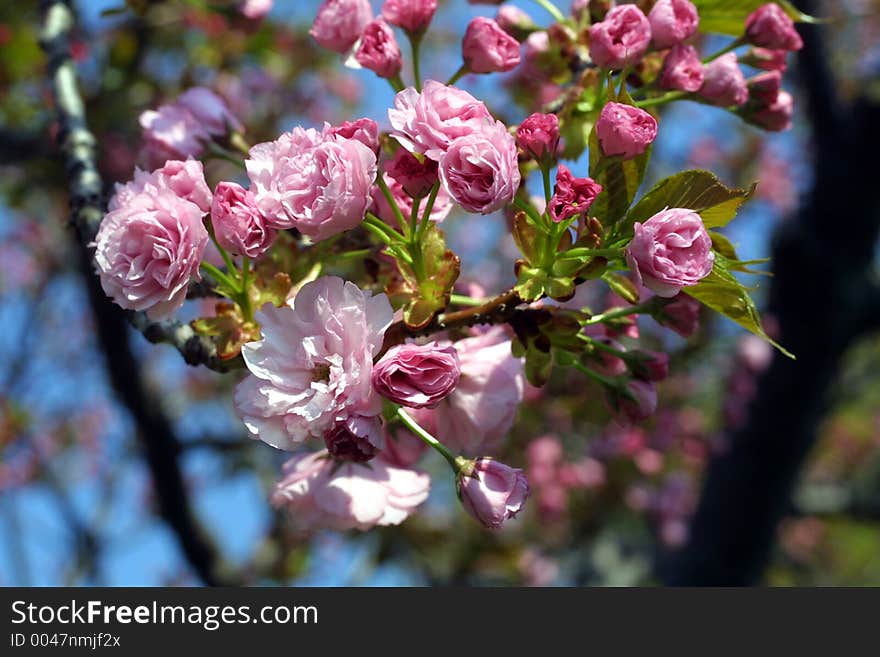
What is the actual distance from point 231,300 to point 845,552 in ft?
32.3

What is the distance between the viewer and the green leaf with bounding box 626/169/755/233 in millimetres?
915

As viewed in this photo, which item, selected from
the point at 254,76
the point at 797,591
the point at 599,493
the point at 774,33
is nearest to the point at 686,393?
the point at 599,493

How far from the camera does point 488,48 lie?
1200 millimetres

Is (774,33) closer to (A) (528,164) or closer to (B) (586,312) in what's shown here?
(A) (528,164)

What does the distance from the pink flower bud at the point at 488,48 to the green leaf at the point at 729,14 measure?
339 mm

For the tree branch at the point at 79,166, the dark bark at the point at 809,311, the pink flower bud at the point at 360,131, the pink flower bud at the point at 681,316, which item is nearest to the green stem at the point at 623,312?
the pink flower bud at the point at 681,316

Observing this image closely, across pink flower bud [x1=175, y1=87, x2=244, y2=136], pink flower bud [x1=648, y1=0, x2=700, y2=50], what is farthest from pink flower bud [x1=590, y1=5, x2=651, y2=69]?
pink flower bud [x1=175, y1=87, x2=244, y2=136]

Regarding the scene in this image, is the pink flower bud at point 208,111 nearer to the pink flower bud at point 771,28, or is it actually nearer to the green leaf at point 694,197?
the green leaf at point 694,197

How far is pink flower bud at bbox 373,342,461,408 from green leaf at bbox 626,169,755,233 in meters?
0.28

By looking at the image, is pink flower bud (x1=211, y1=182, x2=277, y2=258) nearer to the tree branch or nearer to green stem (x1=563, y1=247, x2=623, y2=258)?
the tree branch

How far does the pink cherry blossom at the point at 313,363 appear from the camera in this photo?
0.88m

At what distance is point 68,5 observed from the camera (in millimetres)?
1785

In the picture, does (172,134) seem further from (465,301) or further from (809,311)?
(809,311)

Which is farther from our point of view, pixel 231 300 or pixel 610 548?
pixel 610 548
